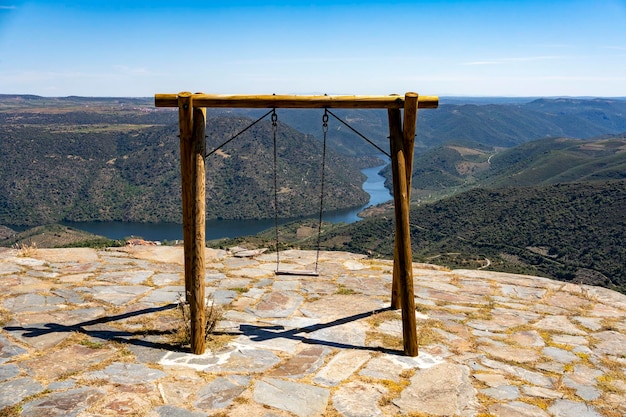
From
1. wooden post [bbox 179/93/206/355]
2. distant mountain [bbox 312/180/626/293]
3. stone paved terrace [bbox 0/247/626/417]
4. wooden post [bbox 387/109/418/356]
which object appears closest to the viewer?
stone paved terrace [bbox 0/247/626/417]

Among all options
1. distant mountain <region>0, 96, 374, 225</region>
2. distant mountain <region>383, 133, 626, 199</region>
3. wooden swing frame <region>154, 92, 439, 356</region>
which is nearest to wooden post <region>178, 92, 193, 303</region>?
wooden swing frame <region>154, 92, 439, 356</region>

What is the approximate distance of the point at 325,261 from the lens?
9609 mm

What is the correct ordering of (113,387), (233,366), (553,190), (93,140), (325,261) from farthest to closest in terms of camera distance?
(93,140), (553,190), (325,261), (233,366), (113,387)

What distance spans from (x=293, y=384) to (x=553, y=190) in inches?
2430

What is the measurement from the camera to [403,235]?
5.56 metres

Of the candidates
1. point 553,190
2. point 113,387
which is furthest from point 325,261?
point 553,190

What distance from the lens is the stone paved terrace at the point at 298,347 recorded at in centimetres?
404

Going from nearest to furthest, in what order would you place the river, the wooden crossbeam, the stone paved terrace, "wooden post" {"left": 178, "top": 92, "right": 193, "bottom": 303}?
the stone paved terrace, "wooden post" {"left": 178, "top": 92, "right": 193, "bottom": 303}, the wooden crossbeam, the river

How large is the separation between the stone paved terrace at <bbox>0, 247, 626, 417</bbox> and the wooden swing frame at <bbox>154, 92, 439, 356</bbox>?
54 centimetres

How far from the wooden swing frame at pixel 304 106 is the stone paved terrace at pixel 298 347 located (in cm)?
54

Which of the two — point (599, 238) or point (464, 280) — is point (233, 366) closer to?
point (464, 280)

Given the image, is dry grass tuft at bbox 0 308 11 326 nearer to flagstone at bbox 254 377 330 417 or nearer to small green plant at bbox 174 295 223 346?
small green plant at bbox 174 295 223 346

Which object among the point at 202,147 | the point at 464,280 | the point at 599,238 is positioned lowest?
the point at 599,238

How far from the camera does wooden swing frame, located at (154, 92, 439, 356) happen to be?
17.1 feet
